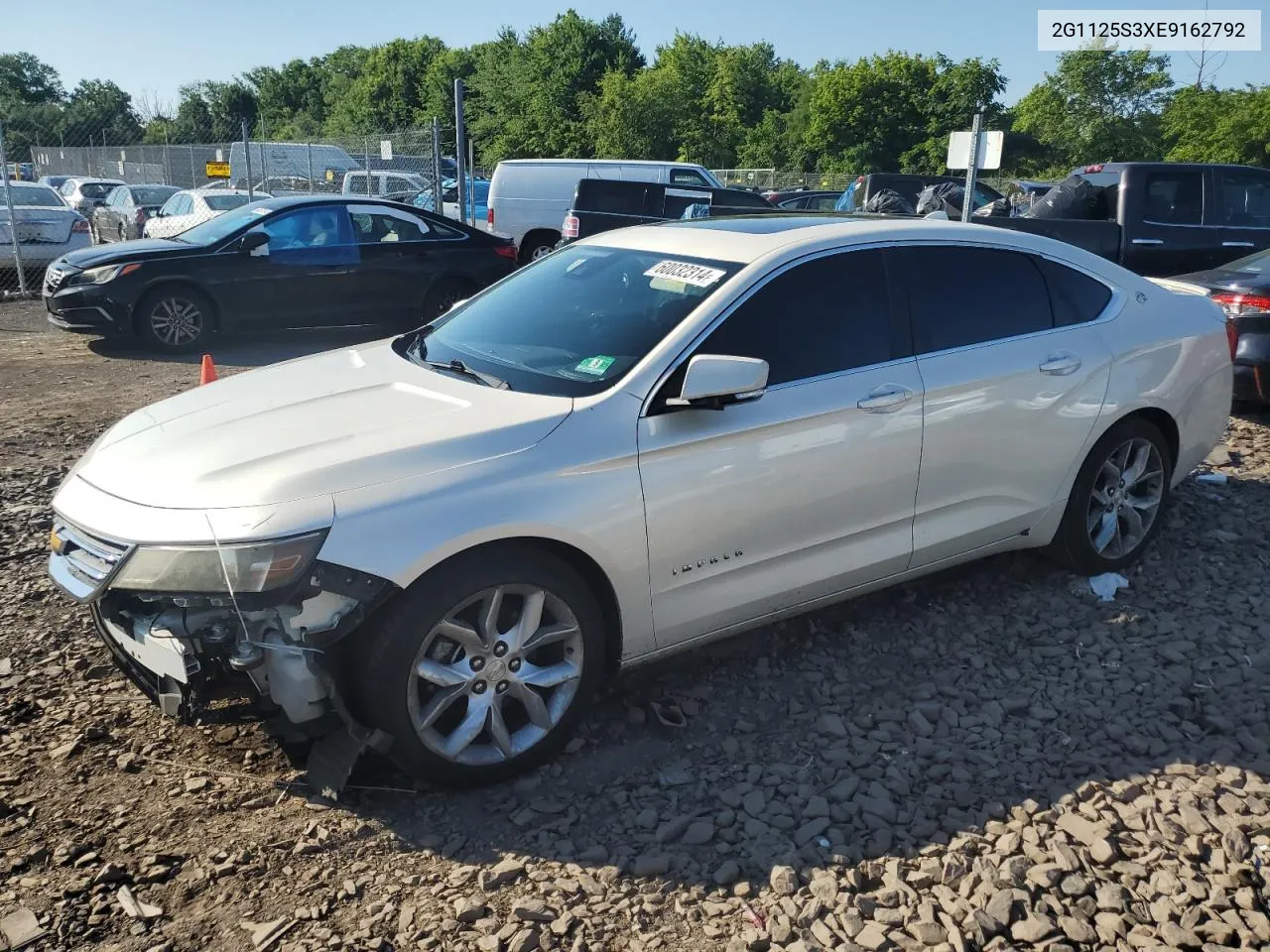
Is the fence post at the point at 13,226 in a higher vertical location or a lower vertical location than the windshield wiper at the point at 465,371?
higher

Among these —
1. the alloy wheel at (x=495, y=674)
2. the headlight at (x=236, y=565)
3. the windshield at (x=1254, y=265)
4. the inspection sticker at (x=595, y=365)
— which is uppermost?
the windshield at (x=1254, y=265)

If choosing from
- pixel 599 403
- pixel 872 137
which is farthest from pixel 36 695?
pixel 872 137

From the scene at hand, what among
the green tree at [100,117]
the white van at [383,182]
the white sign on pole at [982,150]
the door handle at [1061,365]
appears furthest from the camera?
the green tree at [100,117]

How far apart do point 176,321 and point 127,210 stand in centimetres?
1389

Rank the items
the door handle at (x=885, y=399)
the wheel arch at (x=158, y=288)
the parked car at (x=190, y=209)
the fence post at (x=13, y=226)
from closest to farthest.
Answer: the door handle at (x=885, y=399) → the wheel arch at (x=158, y=288) → the fence post at (x=13, y=226) → the parked car at (x=190, y=209)

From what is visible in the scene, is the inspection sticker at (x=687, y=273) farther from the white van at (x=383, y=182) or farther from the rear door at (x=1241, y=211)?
the white van at (x=383, y=182)

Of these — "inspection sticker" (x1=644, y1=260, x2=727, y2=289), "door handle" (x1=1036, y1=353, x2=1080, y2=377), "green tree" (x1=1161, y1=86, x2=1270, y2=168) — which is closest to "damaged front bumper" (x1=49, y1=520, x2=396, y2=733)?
"inspection sticker" (x1=644, y1=260, x2=727, y2=289)

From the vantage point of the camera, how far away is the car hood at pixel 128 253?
9.89 meters

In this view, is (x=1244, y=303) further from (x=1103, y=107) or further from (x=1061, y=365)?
(x=1103, y=107)

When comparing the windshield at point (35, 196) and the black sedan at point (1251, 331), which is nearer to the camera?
the black sedan at point (1251, 331)

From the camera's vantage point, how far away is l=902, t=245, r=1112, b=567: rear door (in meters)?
3.96

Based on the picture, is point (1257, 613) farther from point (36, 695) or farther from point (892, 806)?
point (36, 695)

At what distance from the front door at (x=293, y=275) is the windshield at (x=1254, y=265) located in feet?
26.5

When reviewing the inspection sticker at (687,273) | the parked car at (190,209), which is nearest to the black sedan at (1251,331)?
the inspection sticker at (687,273)
